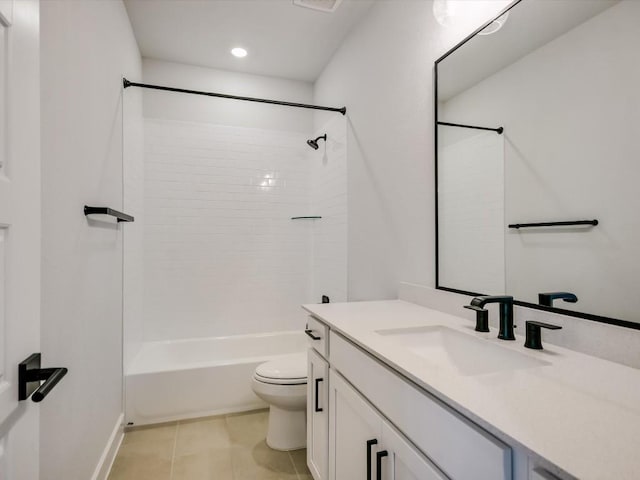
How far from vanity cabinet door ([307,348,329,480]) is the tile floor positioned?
11.8 inches

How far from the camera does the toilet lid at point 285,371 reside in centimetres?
195

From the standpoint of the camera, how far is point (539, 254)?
1124 mm

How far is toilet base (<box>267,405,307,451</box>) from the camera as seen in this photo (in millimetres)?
2013

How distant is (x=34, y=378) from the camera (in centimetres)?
72

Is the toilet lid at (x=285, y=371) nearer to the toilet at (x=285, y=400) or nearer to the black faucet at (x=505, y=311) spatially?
the toilet at (x=285, y=400)

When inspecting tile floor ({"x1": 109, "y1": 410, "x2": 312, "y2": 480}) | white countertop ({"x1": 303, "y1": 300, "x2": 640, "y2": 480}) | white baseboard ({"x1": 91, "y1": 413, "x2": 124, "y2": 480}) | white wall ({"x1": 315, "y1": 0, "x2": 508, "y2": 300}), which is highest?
white wall ({"x1": 315, "y1": 0, "x2": 508, "y2": 300})

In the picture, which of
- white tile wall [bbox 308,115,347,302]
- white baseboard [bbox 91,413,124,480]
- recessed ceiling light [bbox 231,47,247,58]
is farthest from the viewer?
recessed ceiling light [bbox 231,47,247,58]

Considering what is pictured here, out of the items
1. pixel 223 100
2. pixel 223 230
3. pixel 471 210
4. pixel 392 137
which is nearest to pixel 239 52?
pixel 223 100

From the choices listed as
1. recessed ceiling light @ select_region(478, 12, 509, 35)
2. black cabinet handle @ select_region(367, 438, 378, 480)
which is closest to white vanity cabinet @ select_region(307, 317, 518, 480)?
black cabinet handle @ select_region(367, 438, 378, 480)

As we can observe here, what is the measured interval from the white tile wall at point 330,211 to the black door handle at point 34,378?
200cm

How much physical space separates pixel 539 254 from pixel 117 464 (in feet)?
7.69

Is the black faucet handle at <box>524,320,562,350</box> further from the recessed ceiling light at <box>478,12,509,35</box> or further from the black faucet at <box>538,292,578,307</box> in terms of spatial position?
the recessed ceiling light at <box>478,12,509,35</box>

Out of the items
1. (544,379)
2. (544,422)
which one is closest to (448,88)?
(544,379)

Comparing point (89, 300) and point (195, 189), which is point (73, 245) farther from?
point (195, 189)
